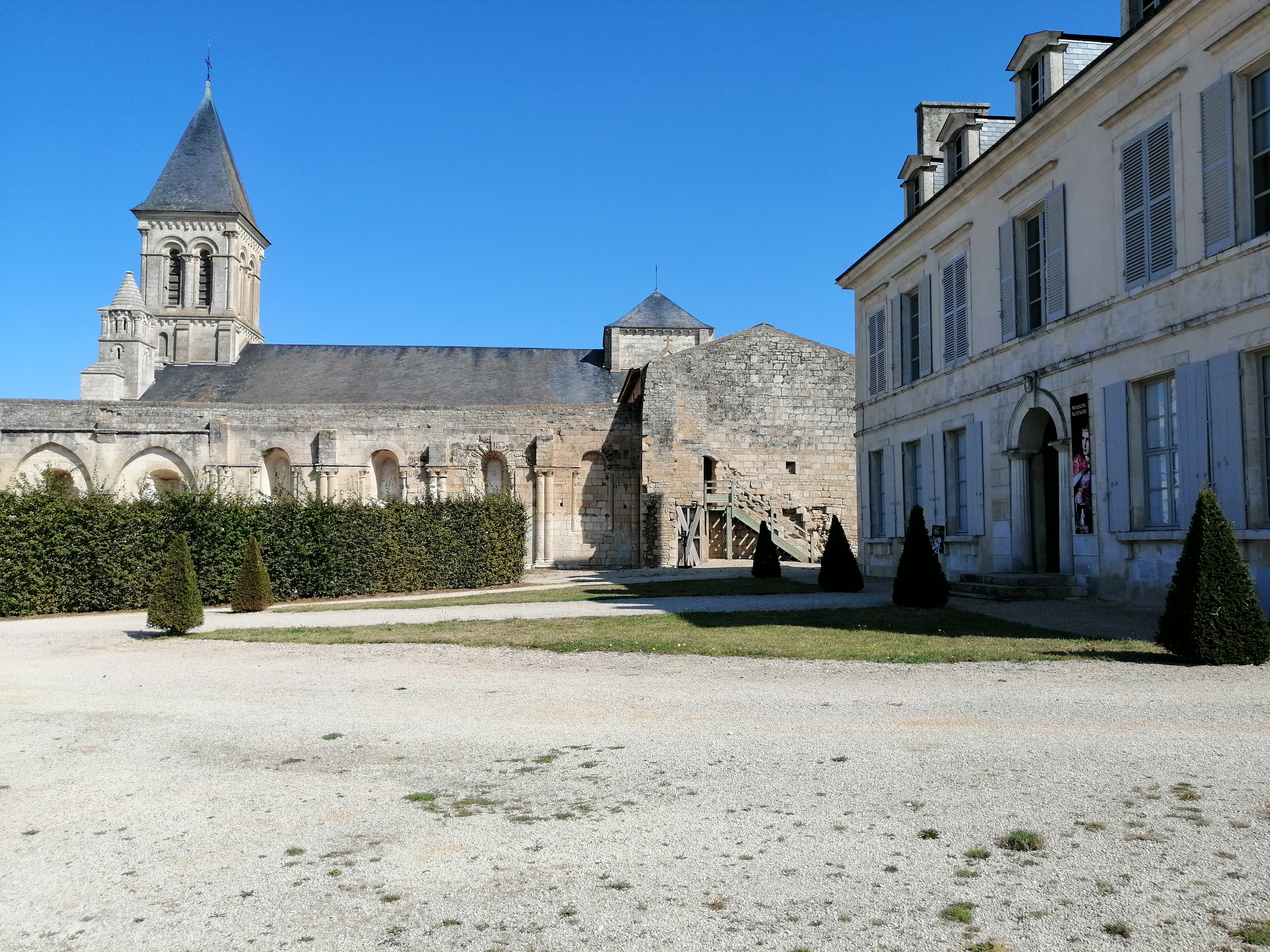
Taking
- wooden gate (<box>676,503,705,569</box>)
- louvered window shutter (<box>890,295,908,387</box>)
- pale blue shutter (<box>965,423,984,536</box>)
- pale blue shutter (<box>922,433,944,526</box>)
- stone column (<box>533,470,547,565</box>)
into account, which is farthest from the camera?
stone column (<box>533,470,547,565</box>)

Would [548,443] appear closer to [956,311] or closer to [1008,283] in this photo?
[956,311]

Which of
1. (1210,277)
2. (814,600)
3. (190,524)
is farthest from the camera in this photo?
(190,524)

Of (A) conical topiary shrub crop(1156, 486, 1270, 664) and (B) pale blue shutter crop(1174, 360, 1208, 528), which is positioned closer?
(A) conical topiary shrub crop(1156, 486, 1270, 664)

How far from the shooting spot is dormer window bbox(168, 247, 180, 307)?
4138cm

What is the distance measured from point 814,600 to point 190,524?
958cm

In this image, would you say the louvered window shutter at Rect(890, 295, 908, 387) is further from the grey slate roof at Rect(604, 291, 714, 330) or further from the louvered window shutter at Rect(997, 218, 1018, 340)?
the grey slate roof at Rect(604, 291, 714, 330)

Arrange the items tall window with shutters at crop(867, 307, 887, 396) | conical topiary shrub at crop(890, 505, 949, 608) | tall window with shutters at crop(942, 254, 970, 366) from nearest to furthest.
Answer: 1. conical topiary shrub at crop(890, 505, 949, 608)
2. tall window with shutters at crop(942, 254, 970, 366)
3. tall window with shutters at crop(867, 307, 887, 396)

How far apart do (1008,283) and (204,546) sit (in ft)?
41.0

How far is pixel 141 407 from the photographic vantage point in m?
29.1

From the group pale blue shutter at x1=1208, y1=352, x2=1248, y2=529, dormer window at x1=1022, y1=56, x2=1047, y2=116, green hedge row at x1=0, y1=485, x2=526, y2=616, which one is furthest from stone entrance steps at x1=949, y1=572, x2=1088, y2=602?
Answer: green hedge row at x1=0, y1=485, x2=526, y2=616

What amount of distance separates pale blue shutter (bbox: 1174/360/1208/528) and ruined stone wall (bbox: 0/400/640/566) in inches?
793

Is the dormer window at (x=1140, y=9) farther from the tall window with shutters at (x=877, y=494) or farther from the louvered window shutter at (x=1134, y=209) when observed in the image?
the tall window with shutters at (x=877, y=494)

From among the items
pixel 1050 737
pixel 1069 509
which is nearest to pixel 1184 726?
pixel 1050 737

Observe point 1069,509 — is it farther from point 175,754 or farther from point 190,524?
point 190,524
